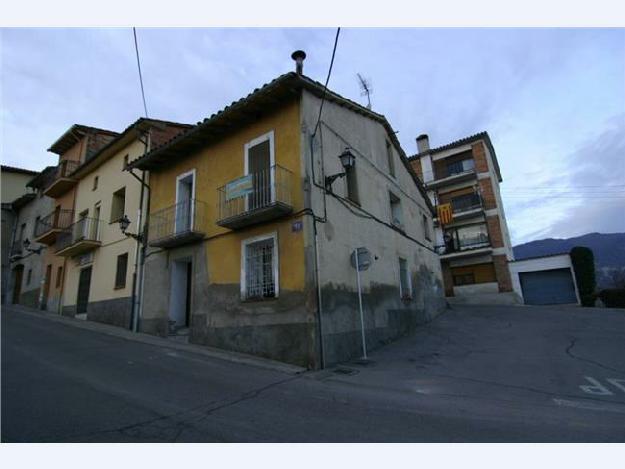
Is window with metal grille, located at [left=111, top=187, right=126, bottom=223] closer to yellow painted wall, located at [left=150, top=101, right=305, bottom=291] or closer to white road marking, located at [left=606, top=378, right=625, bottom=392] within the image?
yellow painted wall, located at [left=150, top=101, right=305, bottom=291]

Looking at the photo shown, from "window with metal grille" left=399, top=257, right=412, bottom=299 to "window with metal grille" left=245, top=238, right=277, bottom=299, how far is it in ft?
16.5

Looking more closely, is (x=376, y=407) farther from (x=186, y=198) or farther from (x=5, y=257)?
(x=5, y=257)

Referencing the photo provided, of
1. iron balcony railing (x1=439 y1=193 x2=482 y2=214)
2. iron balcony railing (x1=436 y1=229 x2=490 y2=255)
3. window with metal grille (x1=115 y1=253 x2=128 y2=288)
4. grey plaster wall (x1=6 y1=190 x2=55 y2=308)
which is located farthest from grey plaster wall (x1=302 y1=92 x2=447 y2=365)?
grey plaster wall (x1=6 y1=190 x2=55 y2=308)

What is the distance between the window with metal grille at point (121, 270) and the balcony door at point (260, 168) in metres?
6.28

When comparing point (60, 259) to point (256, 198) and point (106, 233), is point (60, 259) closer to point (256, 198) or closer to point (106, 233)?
point (106, 233)

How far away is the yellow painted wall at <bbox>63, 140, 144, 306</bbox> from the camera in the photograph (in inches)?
489

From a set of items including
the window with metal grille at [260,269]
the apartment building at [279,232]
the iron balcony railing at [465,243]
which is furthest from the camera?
the iron balcony railing at [465,243]

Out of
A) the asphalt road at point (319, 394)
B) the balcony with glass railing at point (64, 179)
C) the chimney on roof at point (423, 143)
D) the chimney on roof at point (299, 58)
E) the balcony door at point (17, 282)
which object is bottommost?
the asphalt road at point (319, 394)

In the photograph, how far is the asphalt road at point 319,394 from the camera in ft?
11.9

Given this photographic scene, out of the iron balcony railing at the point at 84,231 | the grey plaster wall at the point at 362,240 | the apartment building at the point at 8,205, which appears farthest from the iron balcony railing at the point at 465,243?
the apartment building at the point at 8,205

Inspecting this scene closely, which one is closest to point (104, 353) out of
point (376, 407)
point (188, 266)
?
point (188, 266)

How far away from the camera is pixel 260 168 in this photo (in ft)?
31.5

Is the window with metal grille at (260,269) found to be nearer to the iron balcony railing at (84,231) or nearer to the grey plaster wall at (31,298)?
the iron balcony railing at (84,231)

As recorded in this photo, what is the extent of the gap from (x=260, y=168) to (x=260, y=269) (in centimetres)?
286
